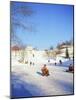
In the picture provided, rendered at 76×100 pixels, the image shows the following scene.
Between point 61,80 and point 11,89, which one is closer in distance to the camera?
point 11,89

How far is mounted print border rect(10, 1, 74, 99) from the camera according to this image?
239cm

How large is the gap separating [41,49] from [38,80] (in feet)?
1.07

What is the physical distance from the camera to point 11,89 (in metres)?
2.36

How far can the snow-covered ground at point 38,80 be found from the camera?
2383 mm

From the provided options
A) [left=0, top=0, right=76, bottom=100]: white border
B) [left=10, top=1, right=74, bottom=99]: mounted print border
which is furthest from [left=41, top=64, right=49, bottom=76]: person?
[left=0, top=0, right=76, bottom=100]: white border

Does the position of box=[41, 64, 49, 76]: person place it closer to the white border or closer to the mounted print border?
the mounted print border
